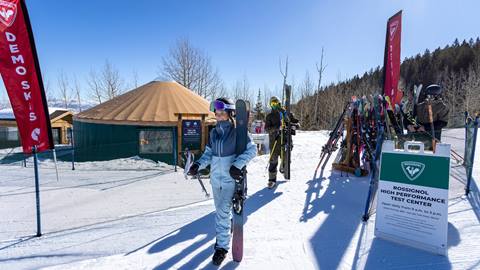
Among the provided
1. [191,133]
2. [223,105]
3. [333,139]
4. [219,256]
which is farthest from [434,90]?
[191,133]

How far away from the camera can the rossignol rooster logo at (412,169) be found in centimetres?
245

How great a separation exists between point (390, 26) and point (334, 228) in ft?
19.9

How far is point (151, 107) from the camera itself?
1022 centimetres

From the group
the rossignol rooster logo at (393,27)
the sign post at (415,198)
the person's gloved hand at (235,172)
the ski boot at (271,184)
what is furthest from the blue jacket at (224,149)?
the rossignol rooster logo at (393,27)

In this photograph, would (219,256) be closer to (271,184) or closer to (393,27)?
(271,184)

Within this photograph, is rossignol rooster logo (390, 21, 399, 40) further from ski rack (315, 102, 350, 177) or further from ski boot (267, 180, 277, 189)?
ski boot (267, 180, 277, 189)

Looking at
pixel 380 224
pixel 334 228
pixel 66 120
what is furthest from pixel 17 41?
pixel 66 120

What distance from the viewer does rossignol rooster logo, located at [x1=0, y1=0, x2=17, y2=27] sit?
250 centimetres

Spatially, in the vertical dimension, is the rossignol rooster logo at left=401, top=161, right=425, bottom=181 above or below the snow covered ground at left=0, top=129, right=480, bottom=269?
above

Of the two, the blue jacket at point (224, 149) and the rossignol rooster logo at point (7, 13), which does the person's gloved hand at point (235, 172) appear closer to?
the blue jacket at point (224, 149)

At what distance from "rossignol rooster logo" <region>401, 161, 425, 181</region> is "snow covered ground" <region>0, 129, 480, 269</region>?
651 millimetres

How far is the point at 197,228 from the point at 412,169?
224 cm

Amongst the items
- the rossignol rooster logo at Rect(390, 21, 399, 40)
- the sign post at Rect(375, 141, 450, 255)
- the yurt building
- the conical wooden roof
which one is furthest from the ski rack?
the conical wooden roof

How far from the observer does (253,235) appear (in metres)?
2.86
